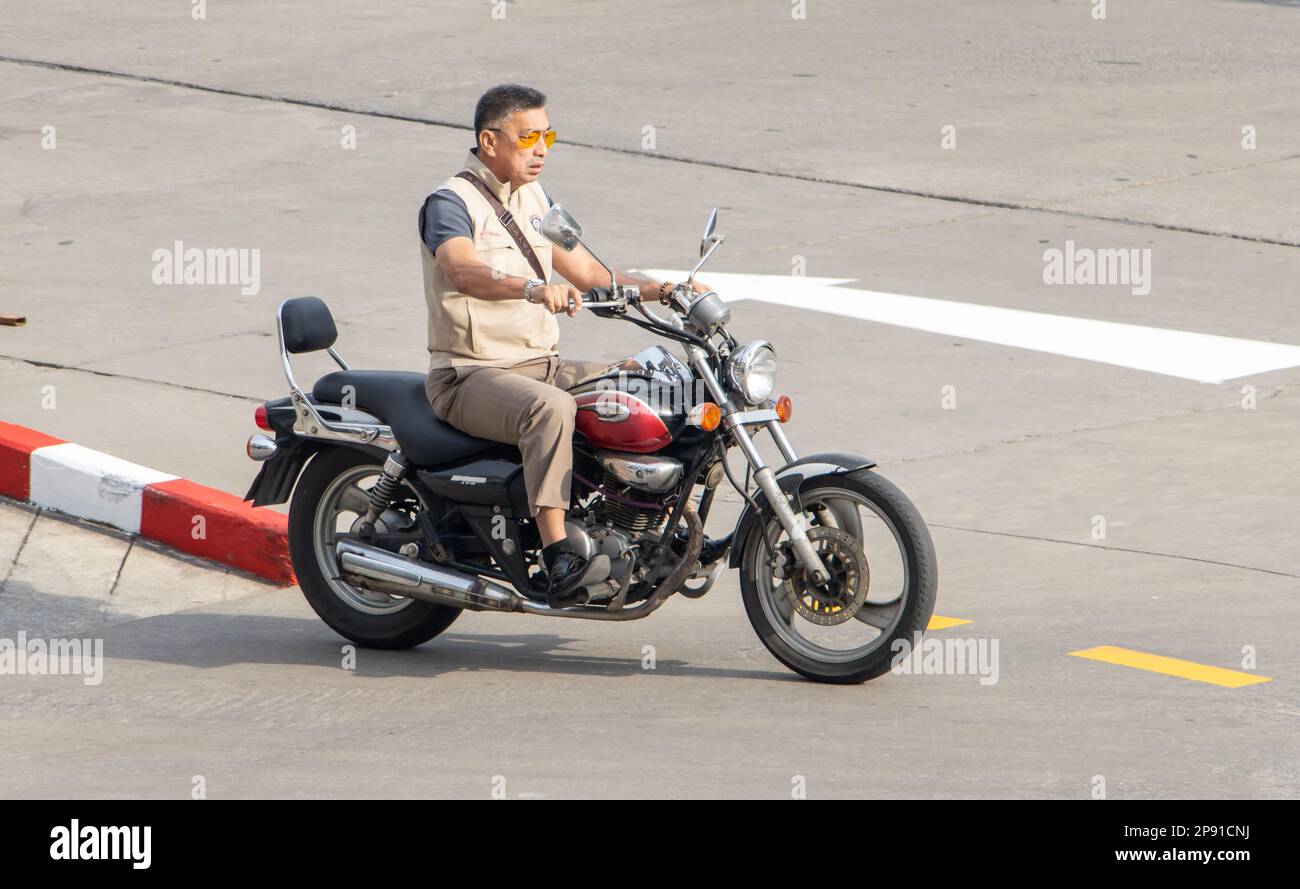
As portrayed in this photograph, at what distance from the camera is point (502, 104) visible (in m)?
5.80

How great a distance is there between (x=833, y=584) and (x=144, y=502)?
3170 millimetres

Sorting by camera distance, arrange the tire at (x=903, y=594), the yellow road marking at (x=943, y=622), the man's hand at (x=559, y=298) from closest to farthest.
→ the man's hand at (x=559, y=298), the tire at (x=903, y=594), the yellow road marking at (x=943, y=622)

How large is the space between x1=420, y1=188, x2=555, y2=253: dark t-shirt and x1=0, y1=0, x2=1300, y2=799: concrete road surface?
1411 mm

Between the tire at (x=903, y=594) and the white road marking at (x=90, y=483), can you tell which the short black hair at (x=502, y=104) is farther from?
the white road marking at (x=90, y=483)

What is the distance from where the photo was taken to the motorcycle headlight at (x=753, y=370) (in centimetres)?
558

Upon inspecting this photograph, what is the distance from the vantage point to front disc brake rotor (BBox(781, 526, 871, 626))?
5.57m

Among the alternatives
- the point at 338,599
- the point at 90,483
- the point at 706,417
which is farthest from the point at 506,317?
the point at 90,483

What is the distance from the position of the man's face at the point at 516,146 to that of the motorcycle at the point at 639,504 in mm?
502

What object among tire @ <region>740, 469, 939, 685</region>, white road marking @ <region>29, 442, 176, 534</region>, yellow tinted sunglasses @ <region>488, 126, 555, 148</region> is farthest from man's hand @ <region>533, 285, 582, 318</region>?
white road marking @ <region>29, 442, 176, 534</region>

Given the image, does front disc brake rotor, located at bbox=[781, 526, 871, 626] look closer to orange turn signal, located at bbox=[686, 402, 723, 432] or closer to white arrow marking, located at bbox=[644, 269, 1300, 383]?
orange turn signal, located at bbox=[686, 402, 723, 432]

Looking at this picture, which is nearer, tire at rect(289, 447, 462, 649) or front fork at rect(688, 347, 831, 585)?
front fork at rect(688, 347, 831, 585)

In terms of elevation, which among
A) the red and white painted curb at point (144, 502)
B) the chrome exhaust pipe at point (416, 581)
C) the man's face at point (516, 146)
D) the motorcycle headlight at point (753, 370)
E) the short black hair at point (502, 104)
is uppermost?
the short black hair at point (502, 104)

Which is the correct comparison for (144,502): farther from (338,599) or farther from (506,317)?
(506,317)

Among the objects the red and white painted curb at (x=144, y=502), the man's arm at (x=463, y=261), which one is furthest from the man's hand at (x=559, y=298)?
the red and white painted curb at (x=144, y=502)
